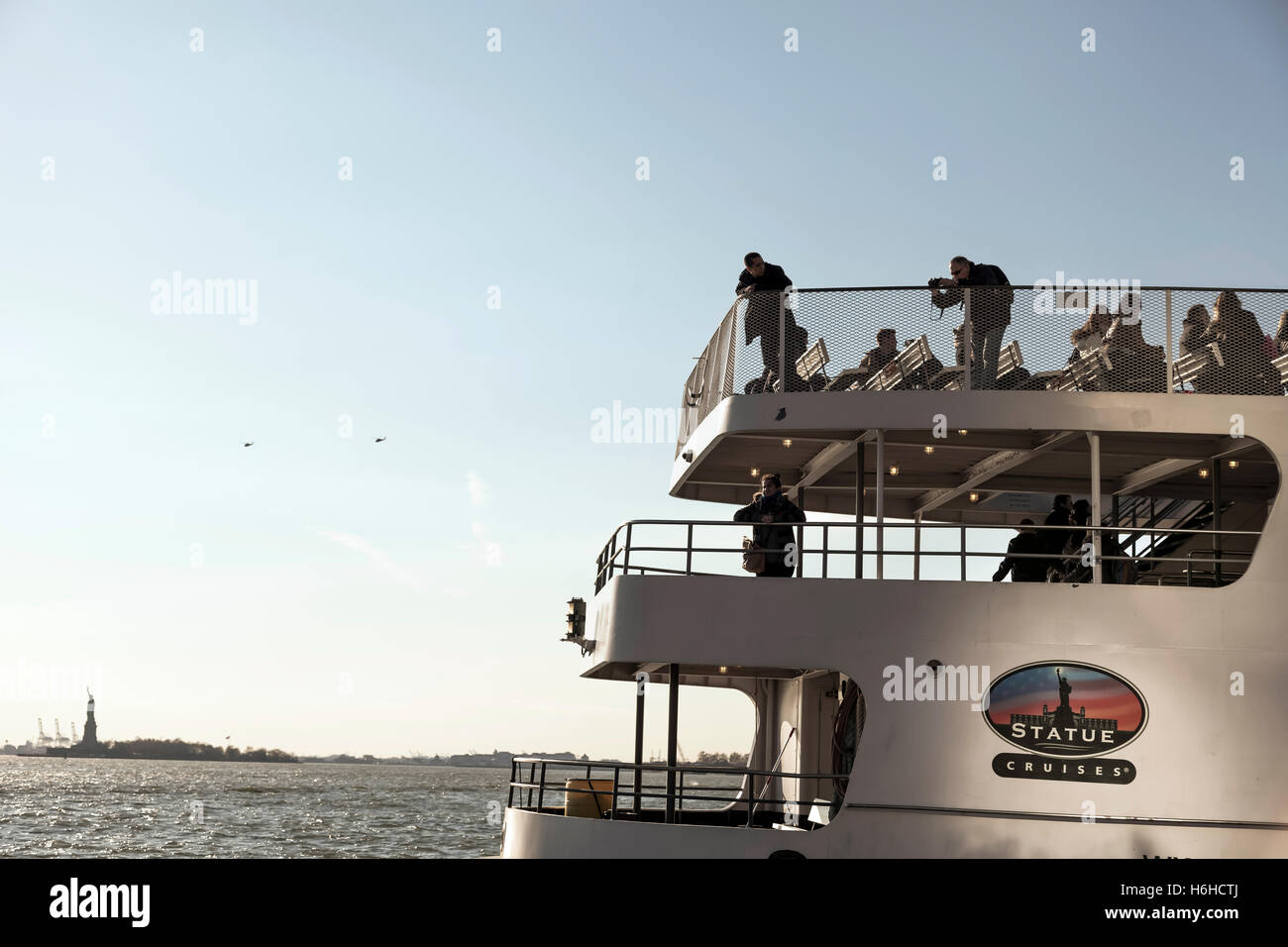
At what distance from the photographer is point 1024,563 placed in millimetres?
14969

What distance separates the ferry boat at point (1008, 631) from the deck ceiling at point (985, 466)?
0.07 meters

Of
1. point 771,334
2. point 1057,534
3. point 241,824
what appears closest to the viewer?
point 771,334

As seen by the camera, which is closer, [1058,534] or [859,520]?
[859,520]

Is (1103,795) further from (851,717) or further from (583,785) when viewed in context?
(583,785)

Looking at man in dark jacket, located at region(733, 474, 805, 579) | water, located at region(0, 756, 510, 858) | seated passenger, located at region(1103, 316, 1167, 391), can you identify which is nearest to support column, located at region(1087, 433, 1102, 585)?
seated passenger, located at region(1103, 316, 1167, 391)

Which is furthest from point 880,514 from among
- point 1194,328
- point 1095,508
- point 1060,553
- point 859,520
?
point 1194,328

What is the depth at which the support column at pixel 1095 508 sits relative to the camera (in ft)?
42.0

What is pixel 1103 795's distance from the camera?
40.2ft

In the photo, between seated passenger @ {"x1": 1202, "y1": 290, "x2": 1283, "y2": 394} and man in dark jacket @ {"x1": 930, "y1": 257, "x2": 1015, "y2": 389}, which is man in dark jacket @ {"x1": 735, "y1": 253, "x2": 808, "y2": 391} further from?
seated passenger @ {"x1": 1202, "y1": 290, "x2": 1283, "y2": 394}

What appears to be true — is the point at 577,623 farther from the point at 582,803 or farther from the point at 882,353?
the point at 882,353

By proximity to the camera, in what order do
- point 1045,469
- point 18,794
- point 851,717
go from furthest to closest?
point 18,794
point 1045,469
point 851,717

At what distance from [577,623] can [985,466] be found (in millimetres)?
5235
